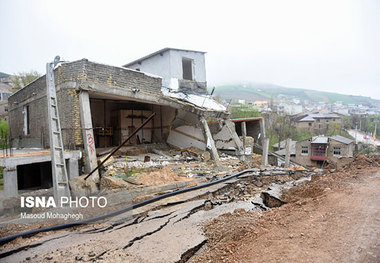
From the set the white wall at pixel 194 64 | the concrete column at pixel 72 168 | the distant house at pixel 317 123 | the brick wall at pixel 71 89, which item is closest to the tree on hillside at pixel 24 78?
the brick wall at pixel 71 89

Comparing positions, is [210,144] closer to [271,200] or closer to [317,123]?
[271,200]

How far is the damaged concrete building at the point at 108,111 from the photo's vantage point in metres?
9.12

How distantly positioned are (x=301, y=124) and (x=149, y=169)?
157 ft

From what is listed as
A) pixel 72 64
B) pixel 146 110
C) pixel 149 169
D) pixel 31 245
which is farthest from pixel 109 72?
pixel 31 245

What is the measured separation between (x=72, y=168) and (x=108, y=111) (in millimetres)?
6330

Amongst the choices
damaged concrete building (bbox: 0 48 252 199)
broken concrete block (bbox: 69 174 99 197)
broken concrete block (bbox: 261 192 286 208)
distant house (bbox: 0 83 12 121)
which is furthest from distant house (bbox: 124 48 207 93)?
distant house (bbox: 0 83 12 121)

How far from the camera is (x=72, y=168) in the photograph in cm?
873

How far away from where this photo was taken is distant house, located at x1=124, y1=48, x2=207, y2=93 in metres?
15.3

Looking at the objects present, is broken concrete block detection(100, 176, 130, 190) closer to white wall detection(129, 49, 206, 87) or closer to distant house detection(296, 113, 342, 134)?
white wall detection(129, 49, 206, 87)

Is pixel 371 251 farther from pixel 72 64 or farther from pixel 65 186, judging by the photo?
pixel 72 64

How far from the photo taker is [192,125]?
14.1 meters

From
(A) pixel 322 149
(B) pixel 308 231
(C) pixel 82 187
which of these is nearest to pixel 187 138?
(C) pixel 82 187

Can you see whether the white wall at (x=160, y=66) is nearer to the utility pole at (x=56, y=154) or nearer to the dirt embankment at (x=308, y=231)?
the utility pole at (x=56, y=154)

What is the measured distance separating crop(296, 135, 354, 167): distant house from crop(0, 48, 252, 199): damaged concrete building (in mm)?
22145
